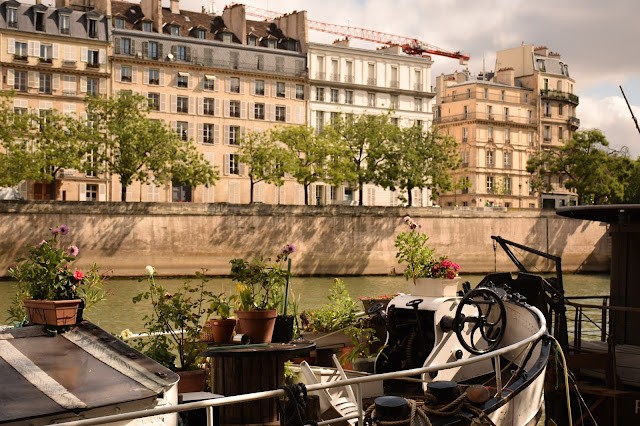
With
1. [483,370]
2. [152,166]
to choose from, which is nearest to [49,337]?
[483,370]

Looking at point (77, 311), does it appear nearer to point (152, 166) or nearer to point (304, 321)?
point (304, 321)

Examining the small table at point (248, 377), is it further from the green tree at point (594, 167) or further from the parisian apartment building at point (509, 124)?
the parisian apartment building at point (509, 124)

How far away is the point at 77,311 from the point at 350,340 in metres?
3.23

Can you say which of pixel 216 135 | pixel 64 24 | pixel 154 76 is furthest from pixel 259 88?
pixel 64 24

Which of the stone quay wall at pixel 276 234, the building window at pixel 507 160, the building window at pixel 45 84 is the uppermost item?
the building window at pixel 45 84

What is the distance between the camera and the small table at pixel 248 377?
538 cm

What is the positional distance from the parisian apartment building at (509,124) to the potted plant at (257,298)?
5133 centimetres

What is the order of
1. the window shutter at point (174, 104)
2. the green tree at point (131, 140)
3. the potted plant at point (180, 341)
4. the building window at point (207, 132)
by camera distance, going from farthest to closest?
the building window at point (207, 132) < the window shutter at point (174, 104) < the green tree at point (131, 140) < the potted plant at point (180, 341)

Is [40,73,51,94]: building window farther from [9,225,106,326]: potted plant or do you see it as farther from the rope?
the rope

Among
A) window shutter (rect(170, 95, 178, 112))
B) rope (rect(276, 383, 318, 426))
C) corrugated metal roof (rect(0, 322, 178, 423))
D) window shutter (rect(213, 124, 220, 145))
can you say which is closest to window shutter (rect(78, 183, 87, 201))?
window shutter (rect(170, 95, 178, 112))

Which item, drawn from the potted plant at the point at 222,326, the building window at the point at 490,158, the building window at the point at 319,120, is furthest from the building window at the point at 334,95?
the potted plant at the point at 222,326

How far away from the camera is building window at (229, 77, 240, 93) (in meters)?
46.9

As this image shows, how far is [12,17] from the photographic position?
42750 millimetres

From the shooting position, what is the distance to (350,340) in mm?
7750
